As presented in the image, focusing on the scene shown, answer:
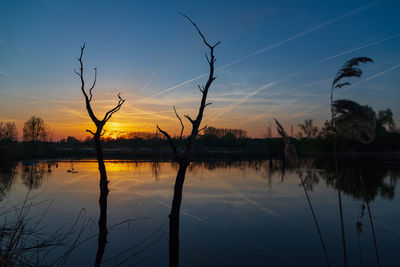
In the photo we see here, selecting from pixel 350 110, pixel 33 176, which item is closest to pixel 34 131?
pixel 33 176

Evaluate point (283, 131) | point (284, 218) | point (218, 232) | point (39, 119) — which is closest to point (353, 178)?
point (284, 218)

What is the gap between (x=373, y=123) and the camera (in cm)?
228

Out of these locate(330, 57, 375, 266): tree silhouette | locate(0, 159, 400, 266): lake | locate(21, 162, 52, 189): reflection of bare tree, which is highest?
locate(330, 57, 375, 266): tree silhouette

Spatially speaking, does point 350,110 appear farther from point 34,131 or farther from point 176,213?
point 34,131

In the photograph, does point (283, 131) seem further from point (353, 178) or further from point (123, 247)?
point (353, 178)

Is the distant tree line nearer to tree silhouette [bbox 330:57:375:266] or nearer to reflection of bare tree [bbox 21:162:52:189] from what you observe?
reflection of bare tree [bbox 21:162:52:189]

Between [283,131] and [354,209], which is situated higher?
[283,131]

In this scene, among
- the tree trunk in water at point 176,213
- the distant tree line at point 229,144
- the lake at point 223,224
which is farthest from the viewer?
the distant tree line at point 229,144

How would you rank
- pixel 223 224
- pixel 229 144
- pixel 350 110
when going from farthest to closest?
pixel 229 144
pixel 223 224
pixel 350 110

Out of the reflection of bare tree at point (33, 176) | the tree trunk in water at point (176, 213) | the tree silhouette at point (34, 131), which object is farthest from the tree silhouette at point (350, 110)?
the tree silhouette at point (34, 131)

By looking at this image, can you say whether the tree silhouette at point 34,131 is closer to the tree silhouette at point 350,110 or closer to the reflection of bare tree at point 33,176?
the reflection of bare tree at point 33,176

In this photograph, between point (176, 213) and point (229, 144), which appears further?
point (229, 144)

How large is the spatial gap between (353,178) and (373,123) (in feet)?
77.9

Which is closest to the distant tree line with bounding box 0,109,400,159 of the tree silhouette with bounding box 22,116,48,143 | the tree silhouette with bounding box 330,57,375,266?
the tree silhouette with bounding box 22,116,48,143
